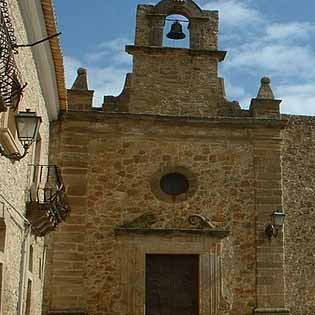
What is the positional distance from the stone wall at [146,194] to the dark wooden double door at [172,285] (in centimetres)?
55

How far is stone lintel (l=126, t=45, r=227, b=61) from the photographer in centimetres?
1473

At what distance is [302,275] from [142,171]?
168 inches

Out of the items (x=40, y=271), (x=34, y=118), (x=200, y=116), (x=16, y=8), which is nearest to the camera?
(x=34, y=118)

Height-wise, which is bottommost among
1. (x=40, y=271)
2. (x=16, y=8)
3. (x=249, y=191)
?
(x=40, y=271)

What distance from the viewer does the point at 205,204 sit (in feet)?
45.9

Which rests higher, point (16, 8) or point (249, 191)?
point (16, 8)

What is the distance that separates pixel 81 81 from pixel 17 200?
5734 millimetres

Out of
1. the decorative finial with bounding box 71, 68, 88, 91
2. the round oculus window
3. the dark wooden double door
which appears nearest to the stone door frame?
the dark wooden double door

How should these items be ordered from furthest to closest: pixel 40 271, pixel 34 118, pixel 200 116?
pixel 200 116
pixel 40 271
pixel 34 118

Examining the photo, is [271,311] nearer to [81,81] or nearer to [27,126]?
[81,81]

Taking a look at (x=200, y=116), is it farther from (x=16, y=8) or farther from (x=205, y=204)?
(x=16, y=8)

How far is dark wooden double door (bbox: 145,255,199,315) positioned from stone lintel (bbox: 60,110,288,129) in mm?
2981

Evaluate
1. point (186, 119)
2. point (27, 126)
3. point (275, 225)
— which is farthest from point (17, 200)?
point (275, 225)

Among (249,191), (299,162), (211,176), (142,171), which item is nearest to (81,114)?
(142,171)
